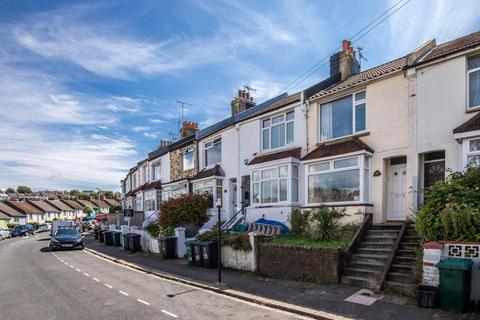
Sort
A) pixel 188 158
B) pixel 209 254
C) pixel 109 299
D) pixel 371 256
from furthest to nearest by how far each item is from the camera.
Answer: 1. pixel 188 158
2. pixel 209 254
3. pixel 371 256
4. pixel 109 299

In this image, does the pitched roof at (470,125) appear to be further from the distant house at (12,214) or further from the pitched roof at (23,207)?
the pitched roof at (23,207)

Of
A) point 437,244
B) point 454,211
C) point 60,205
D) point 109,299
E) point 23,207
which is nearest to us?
point 437,244

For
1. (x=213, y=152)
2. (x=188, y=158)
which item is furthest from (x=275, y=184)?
(x=188, y=158)

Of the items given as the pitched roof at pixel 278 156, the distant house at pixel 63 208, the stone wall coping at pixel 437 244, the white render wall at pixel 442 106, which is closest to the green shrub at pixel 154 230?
the pitched roof at pixel 278 156

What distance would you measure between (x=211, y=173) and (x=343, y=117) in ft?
29.8

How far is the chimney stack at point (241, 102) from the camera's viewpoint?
917 inches

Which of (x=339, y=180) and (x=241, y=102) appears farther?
(x=241, y=102)

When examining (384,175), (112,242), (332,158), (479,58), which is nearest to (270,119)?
(332,158)

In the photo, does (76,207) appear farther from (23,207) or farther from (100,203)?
(23,207)

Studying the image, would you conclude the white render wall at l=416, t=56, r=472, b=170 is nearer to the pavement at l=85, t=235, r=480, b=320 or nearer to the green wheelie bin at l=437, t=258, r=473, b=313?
the green wheelie bin at l=437, t=258, r=473, b=313

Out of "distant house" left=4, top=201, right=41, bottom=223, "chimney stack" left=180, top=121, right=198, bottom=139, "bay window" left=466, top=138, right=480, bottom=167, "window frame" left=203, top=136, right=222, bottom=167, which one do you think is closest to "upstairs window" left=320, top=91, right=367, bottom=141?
"bay window" left=466, top=138, right=480, bottom=167

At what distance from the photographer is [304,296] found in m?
8.83

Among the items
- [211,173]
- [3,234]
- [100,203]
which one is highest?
[211,173]

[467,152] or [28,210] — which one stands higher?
[467,152]
